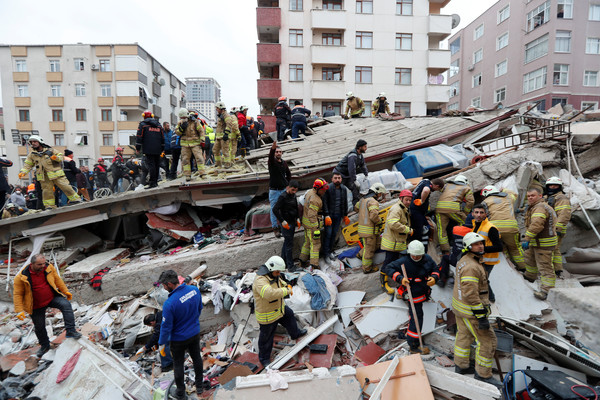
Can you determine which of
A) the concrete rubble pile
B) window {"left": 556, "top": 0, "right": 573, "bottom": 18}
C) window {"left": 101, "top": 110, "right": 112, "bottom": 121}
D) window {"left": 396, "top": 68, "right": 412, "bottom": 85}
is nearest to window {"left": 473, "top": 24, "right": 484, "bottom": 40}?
window {"left": 556, "top": 0, "right": 573, "bottom": 18}

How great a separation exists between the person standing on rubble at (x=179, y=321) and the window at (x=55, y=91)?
113 ft

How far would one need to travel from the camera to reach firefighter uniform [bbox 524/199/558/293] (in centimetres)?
544

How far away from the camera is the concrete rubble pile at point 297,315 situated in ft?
13.9

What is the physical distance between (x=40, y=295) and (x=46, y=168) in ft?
11.7

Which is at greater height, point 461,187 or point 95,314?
point 461,187

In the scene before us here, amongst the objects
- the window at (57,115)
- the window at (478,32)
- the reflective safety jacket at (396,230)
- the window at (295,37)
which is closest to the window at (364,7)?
the window at (295,37)

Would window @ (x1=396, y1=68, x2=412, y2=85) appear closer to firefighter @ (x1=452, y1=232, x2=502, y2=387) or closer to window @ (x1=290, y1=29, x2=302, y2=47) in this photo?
window @ (x1=290, y1=29, x2=302, y2=47)

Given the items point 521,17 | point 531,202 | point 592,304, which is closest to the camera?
point 592,304

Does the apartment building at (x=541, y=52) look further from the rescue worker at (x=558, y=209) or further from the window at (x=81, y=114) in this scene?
the window at (x=81, y=114)

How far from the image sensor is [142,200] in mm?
8125

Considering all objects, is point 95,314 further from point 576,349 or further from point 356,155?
point 576,349

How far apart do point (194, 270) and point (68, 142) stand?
30.9 meters

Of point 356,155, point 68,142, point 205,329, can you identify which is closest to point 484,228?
point 356,155

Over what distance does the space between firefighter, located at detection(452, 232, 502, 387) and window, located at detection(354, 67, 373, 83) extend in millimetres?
22464
